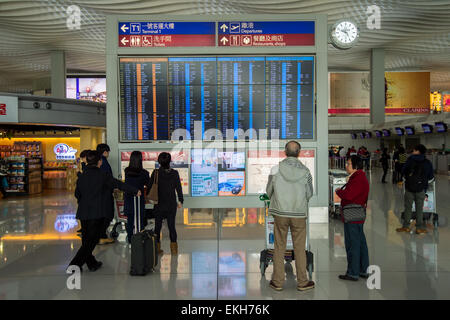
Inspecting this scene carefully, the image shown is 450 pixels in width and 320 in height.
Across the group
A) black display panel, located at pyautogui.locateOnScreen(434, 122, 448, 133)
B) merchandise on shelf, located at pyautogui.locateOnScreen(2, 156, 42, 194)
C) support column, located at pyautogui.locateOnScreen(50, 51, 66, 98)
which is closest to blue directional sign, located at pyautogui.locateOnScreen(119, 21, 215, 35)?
merchandise on shelf, located at pyautogui.locateOnScreen(2, 156, 42, 194)

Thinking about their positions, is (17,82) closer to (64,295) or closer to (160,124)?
(160,124)

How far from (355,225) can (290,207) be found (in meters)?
0.95

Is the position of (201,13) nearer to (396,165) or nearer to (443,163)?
(396,165)

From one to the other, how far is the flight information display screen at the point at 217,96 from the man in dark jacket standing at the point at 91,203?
9.43 feet

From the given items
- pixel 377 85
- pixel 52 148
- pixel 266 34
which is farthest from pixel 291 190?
pixel 377 85

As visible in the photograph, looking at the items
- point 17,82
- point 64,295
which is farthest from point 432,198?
point 17,82

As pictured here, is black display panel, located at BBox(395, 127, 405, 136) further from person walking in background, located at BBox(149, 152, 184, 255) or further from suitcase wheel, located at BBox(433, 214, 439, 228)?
person walking in background, located at BBox(149, 152, 184, 255)

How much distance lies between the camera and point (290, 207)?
402 cm

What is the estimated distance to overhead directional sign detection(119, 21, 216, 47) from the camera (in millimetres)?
7559

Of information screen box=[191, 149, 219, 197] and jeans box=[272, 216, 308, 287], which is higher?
information screen box=[191, 149, 219, 197]

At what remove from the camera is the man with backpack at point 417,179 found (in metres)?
6.72

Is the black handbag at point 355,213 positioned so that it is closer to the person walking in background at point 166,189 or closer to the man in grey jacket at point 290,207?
the man in grey jacket at point 290,207

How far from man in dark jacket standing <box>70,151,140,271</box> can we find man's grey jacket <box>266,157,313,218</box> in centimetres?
190

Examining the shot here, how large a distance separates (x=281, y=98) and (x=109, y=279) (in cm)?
487
